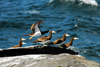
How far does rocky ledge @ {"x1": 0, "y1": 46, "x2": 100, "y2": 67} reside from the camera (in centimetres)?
795

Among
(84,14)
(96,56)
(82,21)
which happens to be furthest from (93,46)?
(84,14)

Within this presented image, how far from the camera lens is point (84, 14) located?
2841 cm

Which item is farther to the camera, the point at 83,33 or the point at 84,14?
the point at 84,14

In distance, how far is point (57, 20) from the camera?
2647 cm

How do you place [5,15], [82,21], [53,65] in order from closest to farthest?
[53,65] → [82,21] → [5,15]

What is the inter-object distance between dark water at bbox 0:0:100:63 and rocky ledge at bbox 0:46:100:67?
9590 millimetres

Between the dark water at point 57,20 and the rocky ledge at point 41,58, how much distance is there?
9.59 m

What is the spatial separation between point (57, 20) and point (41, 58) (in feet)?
60.1

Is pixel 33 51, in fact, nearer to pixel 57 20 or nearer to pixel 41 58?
pixel 41 58

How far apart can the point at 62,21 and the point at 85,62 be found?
18131 mm

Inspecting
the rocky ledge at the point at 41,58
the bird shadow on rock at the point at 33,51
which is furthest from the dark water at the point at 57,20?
the rocky ledge at the point at 41,58

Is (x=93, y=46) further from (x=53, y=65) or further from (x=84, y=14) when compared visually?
(x=53, y=65)

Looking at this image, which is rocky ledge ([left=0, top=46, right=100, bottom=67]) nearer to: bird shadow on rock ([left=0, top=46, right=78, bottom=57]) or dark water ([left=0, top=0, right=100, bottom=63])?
bird shadow on rock ([left=0, top=46, right=78, bottom=57])

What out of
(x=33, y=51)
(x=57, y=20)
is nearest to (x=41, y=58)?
(x=33, y=51)
